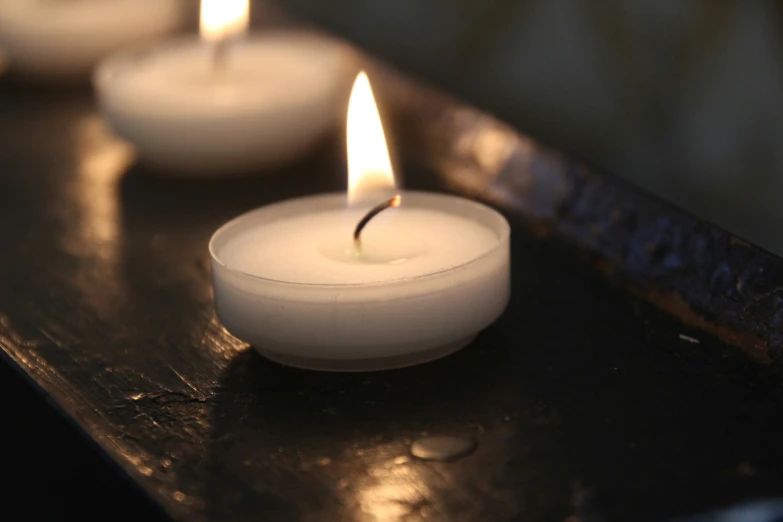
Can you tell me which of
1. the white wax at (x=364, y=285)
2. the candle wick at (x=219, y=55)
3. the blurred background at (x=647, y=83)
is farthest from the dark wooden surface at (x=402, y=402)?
the blurred background at (x=647, y=83)

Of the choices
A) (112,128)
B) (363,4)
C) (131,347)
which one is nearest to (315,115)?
(112,128)

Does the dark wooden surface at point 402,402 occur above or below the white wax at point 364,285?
below

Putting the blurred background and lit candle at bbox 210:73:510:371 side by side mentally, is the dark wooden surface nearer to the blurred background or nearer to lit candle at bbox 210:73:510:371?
lit candle at bbox 210:73:510:371

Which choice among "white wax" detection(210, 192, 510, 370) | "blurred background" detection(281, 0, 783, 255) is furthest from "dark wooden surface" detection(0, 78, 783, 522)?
"blurred background" detection(281, 0, 783, 255)

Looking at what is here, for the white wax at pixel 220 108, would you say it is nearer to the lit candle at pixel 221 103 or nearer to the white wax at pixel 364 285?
the lit candle at pixel 221 103

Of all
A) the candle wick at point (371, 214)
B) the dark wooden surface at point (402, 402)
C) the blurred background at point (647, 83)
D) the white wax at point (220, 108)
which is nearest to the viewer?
the dark wooden surface at point (402, 402)

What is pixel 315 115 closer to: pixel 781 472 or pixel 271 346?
pixel 271 346

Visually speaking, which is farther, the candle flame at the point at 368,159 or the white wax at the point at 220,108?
the white wax at the point at 220,108
